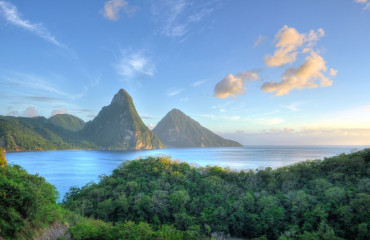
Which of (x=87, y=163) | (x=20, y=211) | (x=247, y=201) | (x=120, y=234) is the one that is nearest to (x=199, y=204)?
(x=247, y=201)

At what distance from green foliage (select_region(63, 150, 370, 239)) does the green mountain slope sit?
385ft

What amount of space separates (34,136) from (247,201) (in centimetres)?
15242

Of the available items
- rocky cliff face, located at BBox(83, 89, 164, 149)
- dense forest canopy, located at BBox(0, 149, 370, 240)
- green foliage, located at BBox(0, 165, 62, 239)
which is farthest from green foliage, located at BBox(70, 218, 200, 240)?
rocky cliff face, located at BBox(83, 89, 164, 149)

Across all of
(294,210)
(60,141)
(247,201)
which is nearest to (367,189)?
(294,210)

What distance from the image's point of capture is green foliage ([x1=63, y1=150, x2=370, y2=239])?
17.6 m

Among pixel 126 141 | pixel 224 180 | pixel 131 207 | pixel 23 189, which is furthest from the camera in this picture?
pixel 126 141

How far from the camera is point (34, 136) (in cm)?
14150

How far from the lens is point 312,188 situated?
912 inches

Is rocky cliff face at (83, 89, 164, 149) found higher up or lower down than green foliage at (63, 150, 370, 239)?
higher up

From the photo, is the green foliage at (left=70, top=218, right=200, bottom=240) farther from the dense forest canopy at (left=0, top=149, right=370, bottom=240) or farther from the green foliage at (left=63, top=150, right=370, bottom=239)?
the green foliage at (left=63, top=150, right=370, bottom=239)

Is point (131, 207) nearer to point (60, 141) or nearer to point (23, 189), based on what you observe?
point (23, 189)

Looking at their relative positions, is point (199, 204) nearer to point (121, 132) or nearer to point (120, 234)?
point (120, 234)

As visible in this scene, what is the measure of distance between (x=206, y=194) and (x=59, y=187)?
28783 millimetres

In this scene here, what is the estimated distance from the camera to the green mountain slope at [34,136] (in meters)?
118
